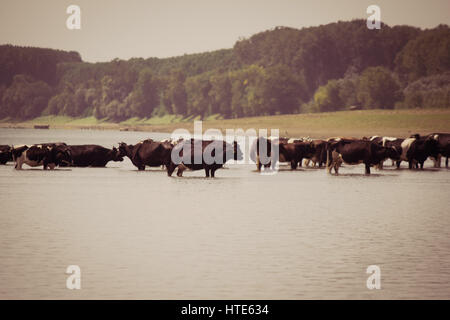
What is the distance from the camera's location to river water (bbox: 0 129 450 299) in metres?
12.1

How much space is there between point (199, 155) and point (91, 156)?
9.65 metres

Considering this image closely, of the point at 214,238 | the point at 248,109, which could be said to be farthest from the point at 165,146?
the point at 248,109

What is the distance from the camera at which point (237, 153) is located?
119 ft

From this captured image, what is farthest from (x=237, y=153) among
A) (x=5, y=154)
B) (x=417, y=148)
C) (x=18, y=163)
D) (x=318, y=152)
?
(x=5, y=154)

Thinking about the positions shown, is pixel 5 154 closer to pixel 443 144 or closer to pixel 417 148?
pixel 417 148

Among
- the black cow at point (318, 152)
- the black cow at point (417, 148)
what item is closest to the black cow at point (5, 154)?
the black cow at point (318, 152)

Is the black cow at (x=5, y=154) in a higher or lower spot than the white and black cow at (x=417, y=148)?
lower

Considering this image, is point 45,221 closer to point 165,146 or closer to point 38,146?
point 165,146

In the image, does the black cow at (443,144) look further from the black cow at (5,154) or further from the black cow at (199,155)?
the black cow at (5,154)

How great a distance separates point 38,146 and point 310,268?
27820 mm

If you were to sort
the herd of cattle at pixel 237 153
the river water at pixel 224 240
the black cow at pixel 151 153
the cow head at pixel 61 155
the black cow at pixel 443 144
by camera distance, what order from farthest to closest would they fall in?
the black cow at pixel 443 144 < the cow head at pixel 61 155 < the black cow at pixel 151 153 < the herd of cattle at pixel 237 153 < the river water at pixel 224 240

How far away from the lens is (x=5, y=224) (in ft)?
62.2

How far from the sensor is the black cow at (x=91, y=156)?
41156 mm

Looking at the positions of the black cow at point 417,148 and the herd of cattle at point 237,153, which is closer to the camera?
the herd of cattle at point 237,153
